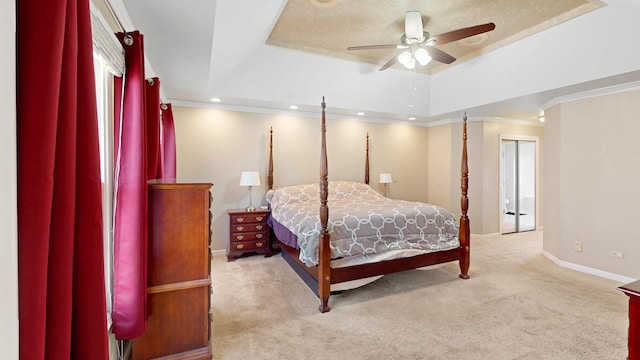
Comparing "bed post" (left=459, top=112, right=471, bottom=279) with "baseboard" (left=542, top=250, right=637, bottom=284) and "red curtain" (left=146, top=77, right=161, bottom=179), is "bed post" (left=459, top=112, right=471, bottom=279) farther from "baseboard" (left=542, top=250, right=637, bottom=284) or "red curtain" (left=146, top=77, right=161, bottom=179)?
"red curtain" (left=146, top=77, right=161, bottom=179)

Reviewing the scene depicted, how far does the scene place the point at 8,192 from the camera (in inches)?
23.9

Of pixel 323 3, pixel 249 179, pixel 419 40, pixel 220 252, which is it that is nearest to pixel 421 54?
pixel 419 40

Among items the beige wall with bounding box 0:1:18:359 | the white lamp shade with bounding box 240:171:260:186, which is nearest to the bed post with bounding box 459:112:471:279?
the white lamp shade with bounding box 240:171:260:186

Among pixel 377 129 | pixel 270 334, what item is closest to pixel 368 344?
pixel 270 334

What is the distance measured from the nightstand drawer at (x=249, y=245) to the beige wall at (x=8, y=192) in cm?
373

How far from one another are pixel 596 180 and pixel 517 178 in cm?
247

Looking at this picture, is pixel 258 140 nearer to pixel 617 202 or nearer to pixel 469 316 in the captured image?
pixel 469 316

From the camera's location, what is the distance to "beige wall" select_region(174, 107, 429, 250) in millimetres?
4500

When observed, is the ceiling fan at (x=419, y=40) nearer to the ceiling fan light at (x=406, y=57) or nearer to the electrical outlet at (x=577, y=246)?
the ceiling fan light at (x=406, y=57)

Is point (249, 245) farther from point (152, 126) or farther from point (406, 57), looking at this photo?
point (406, 57)

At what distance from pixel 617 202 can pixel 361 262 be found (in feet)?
10.8

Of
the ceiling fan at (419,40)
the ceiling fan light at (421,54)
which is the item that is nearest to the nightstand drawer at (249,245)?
the ceiling fan at (419,40)

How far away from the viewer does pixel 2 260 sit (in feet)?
1.92

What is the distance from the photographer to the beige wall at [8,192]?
584 millimetres
